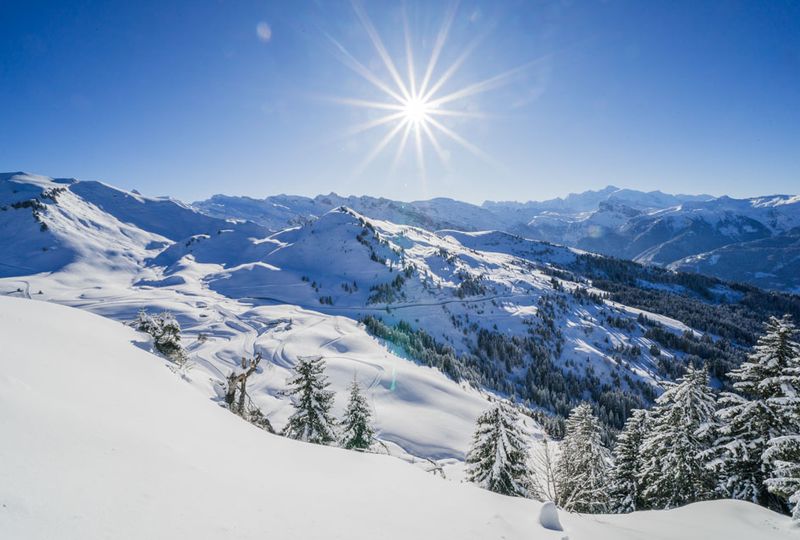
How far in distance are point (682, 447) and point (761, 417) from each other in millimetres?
4108

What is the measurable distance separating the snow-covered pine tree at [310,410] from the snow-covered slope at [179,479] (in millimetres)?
12958

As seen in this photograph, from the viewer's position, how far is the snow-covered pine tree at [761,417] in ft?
51.8

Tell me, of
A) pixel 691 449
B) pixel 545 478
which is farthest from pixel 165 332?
pixel 691 449

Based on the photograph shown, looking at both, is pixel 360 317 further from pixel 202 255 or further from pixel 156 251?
pixel 156 251

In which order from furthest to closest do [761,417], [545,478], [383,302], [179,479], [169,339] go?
[383,302] < [169,339] < [545,478] < [761,417] < [179,479]

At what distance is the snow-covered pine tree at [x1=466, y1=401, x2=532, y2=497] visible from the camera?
21.2 meters

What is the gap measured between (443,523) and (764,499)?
1913 centimetres

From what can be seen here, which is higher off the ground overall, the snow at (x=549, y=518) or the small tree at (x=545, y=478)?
the snow at (x=549, y=518)

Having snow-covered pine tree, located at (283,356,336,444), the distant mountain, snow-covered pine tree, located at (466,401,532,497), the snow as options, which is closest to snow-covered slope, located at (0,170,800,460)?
the distant mountain

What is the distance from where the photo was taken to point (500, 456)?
21.4 m

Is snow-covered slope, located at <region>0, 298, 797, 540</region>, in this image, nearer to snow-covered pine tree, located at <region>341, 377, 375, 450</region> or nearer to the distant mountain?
snow-covered pine tree, located at <region>341, 377, 375, 450</region>

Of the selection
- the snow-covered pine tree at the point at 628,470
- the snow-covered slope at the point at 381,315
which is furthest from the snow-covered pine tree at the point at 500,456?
the snow-covered slope at the point at 381,315

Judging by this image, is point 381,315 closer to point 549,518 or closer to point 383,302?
point 383,302

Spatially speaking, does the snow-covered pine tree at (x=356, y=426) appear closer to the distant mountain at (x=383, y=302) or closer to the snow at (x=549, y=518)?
the snow at (x=549, y=518)
